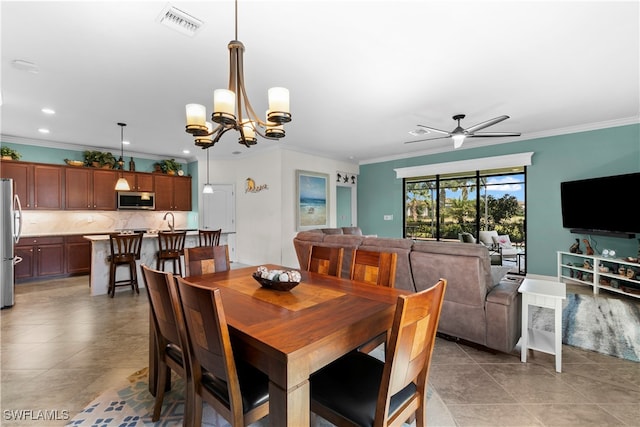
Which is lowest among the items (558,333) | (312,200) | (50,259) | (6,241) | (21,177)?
(558,333)

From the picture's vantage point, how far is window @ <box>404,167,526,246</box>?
19.3 ft

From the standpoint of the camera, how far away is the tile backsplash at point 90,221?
5633 millimetres

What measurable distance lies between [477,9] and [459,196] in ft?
16.9

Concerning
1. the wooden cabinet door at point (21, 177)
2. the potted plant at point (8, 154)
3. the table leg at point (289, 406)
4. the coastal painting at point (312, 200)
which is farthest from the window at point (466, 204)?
the potted plant at point (8, 154)

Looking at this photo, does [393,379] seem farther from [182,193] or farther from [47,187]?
[182,193]

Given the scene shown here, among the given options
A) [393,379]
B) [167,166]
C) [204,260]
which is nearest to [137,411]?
[204,260]

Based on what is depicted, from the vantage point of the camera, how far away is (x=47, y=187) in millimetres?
5527

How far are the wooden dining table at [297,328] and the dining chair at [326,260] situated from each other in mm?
466

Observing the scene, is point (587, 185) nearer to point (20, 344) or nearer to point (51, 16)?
point (51, 16)

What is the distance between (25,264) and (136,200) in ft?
7.16

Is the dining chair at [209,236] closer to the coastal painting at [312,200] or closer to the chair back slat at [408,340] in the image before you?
the coastal painting at [312,200]

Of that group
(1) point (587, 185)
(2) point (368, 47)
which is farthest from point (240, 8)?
(1) point (587, 185)

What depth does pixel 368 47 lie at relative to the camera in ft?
8.35

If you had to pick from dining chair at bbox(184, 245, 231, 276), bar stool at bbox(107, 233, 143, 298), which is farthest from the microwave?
dining chair at bbox(184, 245, 231, 276)
